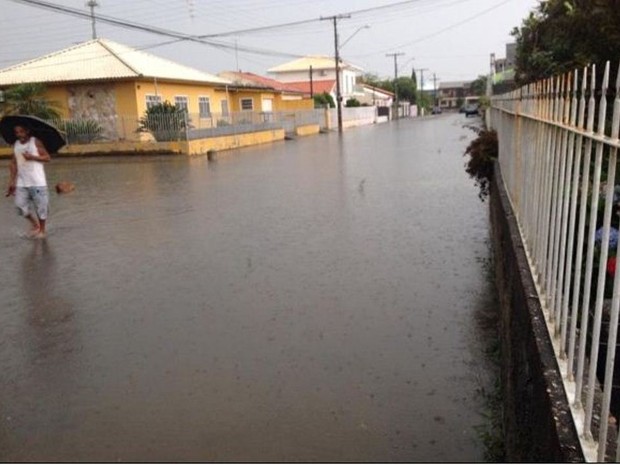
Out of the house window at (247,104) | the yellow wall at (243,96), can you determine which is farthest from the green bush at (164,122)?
the house window at (247,104)

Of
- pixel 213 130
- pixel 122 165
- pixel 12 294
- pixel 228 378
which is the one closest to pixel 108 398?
pixel 228 378

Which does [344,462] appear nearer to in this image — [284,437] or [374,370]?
[284,437]

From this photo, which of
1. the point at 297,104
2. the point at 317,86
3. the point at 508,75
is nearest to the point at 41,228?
the point at 508,75

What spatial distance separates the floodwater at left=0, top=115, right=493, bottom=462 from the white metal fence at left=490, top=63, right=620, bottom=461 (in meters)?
0.94

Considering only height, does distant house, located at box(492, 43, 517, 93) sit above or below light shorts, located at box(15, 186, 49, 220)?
above

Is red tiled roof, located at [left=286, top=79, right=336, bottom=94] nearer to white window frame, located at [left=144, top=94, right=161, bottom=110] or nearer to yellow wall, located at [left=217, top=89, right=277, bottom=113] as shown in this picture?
yellow wall, located at [left=217, top=89, right=277, bottom=113]

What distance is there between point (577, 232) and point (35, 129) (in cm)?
809

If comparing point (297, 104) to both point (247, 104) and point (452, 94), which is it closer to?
point (247, 104)

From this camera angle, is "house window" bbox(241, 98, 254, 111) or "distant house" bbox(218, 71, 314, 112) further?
"house window" bbox(241, 98, 254, 111)

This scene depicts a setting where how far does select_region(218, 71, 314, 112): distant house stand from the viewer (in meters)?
43.0

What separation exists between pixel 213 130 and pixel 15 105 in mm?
8519

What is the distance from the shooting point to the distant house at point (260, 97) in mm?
42956

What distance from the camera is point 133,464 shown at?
3404 millimetres

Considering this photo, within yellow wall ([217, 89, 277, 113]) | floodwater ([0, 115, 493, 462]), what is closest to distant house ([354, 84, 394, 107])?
yellow wall ([217, 89, 277, 113])
